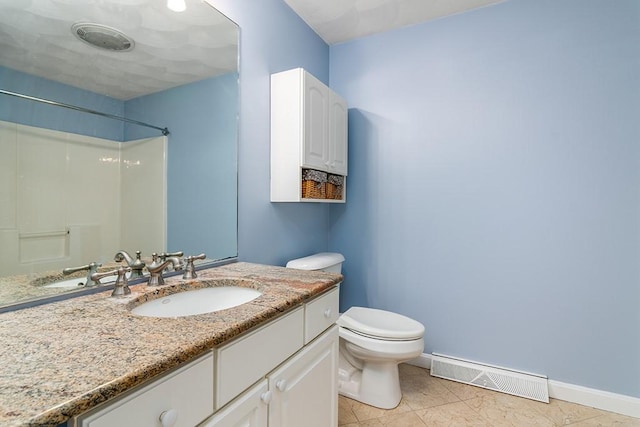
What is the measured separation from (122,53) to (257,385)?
4.09 feet

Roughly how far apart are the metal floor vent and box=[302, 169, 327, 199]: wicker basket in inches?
54.0

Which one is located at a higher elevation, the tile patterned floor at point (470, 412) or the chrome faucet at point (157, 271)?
the chrome faucet at point (157, 271)

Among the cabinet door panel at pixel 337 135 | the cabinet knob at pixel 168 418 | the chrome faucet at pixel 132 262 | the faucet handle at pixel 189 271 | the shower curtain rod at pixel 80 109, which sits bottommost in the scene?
the cabinet knob at pixel 168 418

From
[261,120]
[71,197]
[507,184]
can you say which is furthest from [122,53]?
[507,184]

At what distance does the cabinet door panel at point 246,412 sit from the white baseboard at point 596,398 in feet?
6.03

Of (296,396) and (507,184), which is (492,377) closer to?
(507,184)

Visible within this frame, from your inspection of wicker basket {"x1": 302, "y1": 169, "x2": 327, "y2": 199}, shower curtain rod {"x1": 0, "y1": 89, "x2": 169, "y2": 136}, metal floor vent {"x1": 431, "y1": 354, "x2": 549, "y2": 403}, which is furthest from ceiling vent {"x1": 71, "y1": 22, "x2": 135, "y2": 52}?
metal floor vent {"x1": 431, "y1": 354, "x2": 549, "y2": 403}

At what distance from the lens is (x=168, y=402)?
63 cm

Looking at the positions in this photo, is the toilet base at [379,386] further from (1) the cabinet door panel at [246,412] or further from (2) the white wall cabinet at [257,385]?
(1) the cabinet door panel at [246,412]

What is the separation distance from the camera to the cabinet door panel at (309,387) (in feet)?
3.15

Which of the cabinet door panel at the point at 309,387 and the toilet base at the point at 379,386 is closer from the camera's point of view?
the cabinet door panel at the point at 309,387

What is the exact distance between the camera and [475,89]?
79.0 inches

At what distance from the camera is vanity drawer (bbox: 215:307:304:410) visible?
2.51 ft

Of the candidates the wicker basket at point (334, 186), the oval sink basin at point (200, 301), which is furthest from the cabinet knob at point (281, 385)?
the wicker basket at point (334, 186)
